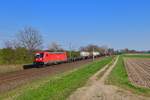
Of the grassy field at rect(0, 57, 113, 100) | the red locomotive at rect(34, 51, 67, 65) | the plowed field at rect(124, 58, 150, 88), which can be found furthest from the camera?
the red locomotive at rect(34, 51, 67, 65)

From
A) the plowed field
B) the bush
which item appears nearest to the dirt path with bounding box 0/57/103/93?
the plowed field

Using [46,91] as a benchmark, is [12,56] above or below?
above

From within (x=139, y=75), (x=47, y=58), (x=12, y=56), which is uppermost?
(x=12, y=56)

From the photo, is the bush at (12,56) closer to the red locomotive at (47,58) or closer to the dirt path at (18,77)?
the red locomotive at (47,58)

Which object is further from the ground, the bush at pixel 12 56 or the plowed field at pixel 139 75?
the bush at pixel 12 56

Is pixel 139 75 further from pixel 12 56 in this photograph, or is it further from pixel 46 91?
pixel 12 56

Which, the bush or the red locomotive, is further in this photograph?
the red locomotive

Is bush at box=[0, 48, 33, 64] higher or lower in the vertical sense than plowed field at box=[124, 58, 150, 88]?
higher

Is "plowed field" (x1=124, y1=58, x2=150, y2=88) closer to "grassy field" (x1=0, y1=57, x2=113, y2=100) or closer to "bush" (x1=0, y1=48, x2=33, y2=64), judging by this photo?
"grassy field" (x1=0, y1=57, x2=113, y2=100)

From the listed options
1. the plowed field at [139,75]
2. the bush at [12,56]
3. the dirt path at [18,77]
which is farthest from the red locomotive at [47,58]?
the dirt path at [18,77]

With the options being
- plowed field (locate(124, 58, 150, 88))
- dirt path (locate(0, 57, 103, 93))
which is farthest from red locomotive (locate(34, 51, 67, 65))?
dirt path (locate(0, 57, 103, 93))

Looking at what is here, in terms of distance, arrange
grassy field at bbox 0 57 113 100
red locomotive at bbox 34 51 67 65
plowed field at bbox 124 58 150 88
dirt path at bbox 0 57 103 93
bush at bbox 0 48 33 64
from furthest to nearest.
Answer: red locomotive at bbox 34 51 67 65, bush at bbox 0 48 33 64, dirt path at bbox 0 57 103 93, plowed field at bbox 124 58 150 88, grassy field at bbox 0 57 113 100

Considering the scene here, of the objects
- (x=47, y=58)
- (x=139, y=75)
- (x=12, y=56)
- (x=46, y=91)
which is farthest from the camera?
(x=47, y=58)

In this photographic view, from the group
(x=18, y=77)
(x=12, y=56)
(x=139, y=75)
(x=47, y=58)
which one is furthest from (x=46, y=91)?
(x=47, y=58)
